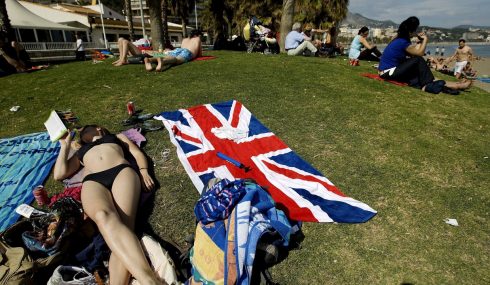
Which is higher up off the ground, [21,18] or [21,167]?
[21,18]

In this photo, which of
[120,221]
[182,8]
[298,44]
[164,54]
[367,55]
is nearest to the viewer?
[120,221]

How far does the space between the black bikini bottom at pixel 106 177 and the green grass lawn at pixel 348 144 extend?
2.05 feet

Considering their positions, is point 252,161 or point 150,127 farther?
point 150,127

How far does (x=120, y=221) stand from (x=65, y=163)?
1.76 meters

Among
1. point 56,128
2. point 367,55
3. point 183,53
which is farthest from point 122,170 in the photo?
point 367,55

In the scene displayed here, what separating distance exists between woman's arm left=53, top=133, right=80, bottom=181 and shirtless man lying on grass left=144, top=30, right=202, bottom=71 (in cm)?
463

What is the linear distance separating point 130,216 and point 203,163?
142 centimetres

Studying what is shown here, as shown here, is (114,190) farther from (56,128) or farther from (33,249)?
(56,128)

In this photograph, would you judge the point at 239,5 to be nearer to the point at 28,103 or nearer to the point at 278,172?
the point at 28,103

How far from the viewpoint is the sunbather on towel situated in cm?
705

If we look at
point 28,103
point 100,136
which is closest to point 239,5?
point 28,103

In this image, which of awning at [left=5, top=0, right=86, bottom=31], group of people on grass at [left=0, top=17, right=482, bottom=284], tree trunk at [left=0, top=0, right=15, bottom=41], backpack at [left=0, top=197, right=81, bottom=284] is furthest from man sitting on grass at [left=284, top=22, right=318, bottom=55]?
awning at [left=5, top=0, right=86, bottom=31]

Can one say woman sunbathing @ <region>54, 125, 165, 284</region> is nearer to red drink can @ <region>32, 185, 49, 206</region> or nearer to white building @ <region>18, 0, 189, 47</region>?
red drink can @ <region>32, 185, 49, 206</region>

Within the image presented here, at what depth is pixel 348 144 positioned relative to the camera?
4.81 m
